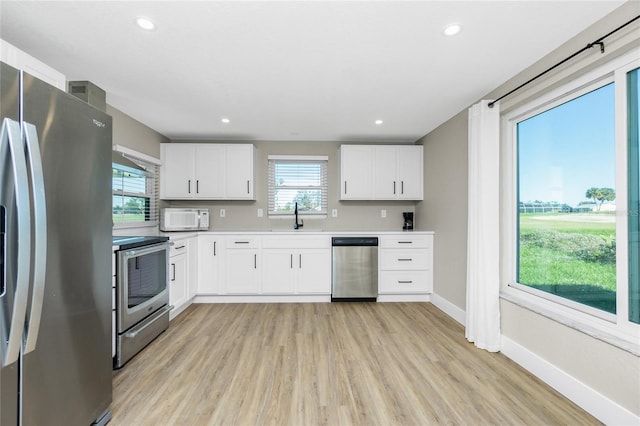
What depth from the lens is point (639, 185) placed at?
1.47 m

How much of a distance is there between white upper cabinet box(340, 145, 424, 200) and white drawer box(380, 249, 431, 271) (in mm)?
830

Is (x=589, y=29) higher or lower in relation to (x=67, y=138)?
higher

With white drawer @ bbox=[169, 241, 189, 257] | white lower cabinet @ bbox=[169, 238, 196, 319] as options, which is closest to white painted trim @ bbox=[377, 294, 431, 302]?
white lower cabinet @ bbox=[169, 238, 196, 319]

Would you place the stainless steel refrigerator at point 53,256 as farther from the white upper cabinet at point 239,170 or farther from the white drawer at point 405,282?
the white drawer at point 405,282

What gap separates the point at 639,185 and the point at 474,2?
1345 millimetres

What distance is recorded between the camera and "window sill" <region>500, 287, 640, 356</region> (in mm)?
1453

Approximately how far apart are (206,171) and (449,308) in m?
3.64

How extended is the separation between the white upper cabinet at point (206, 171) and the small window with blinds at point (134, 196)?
21 cm

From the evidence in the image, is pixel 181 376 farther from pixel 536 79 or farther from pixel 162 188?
pixel 536 79

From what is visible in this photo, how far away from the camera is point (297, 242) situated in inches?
142

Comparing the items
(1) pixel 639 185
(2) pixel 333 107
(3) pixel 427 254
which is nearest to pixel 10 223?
(2) pixel 333 107

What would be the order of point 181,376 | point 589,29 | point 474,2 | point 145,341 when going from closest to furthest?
point 474,2 → point 589,29 → point 181,376 → point 145,341

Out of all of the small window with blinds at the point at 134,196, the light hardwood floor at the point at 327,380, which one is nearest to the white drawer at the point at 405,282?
the light hardwood floor at the point at 327,380

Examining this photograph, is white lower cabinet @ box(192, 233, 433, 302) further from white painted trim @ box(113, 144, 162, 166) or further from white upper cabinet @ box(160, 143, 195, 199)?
white painted trim @ box(113, 144, 162, 166)
